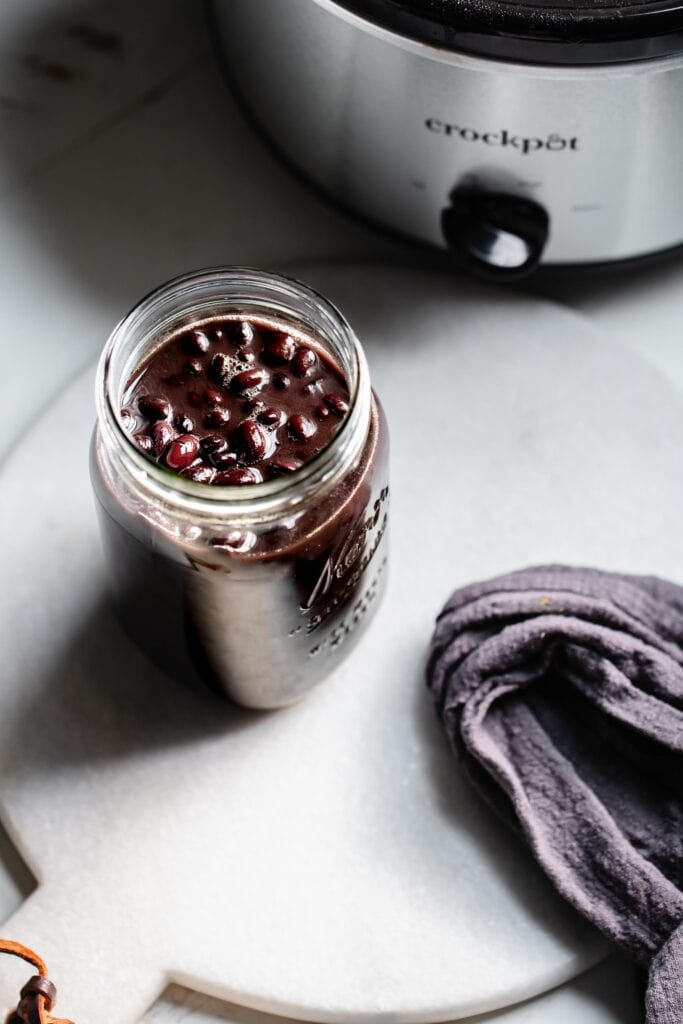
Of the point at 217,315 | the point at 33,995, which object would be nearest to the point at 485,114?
the point at 217,315

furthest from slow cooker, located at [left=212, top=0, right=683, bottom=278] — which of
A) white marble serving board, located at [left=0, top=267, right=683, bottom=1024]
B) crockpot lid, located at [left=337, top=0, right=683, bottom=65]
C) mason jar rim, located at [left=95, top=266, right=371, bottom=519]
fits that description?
mason jar rim, located at [left=95, top=266, right=371, bottom=519]

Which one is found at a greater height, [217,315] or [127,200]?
[127,200]

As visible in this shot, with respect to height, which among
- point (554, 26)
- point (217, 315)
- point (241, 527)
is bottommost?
point (241, 527)

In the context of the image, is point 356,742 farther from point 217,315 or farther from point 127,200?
point 127,200

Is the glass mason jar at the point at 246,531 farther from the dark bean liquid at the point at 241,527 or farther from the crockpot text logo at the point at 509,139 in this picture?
the crockpot text logo at the point at 509,139

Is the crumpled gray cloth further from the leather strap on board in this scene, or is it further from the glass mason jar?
the leather strap on board

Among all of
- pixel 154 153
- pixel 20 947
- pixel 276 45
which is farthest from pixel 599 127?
pixel 20 947

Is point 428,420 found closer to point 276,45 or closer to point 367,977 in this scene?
point 276,45
